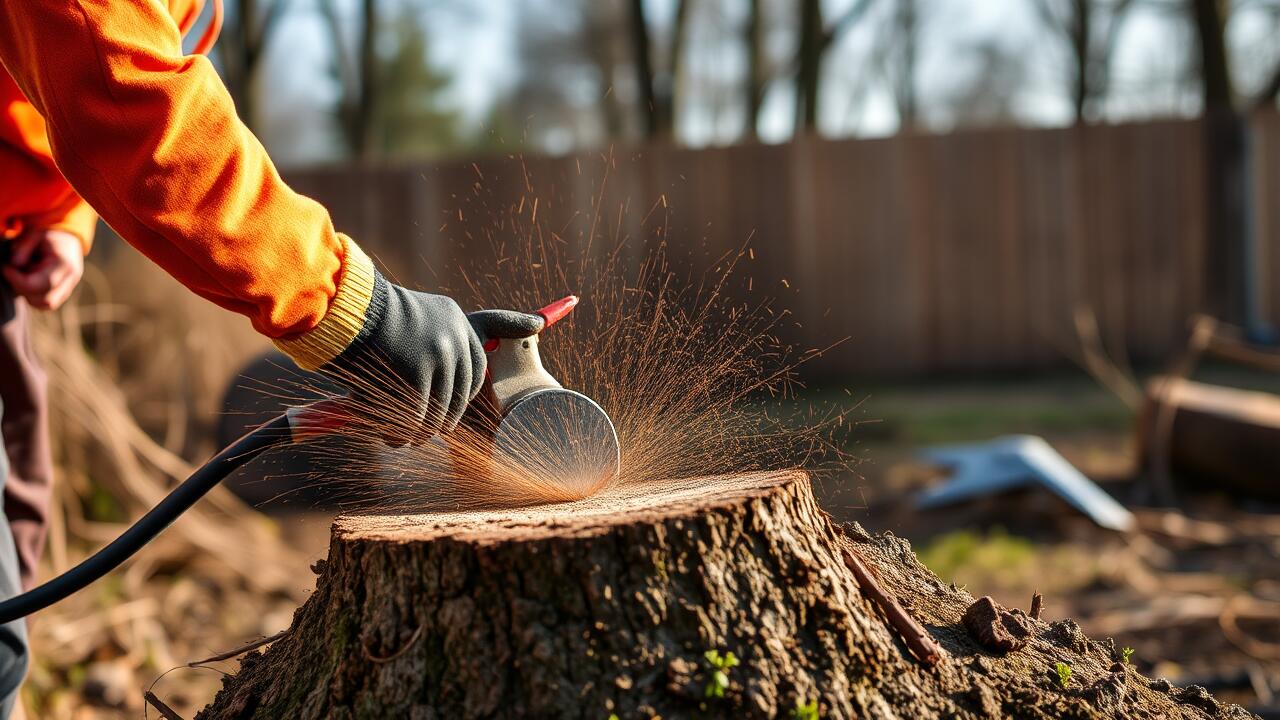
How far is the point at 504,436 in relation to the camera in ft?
5.69

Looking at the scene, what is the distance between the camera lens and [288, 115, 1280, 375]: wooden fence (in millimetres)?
9344

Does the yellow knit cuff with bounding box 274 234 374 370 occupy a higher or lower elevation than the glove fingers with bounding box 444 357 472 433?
higher

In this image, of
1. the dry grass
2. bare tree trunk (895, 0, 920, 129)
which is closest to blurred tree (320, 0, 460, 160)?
bare tree trunk (895, 0, 920, 129)

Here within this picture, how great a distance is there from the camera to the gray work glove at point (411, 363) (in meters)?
1.52

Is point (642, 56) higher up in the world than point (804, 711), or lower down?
higher up

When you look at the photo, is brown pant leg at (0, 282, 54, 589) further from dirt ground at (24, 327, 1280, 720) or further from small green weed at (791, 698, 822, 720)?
small green weed at (791, 698, 822, 720)

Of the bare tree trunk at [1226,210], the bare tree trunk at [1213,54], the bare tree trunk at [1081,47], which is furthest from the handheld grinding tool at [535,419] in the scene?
the bare tree trunk at [1081,47]

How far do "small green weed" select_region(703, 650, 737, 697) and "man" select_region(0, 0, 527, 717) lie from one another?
532mm

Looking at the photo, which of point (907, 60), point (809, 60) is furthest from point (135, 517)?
point (907, 60)

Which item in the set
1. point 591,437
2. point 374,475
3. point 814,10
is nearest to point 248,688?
point 374,475

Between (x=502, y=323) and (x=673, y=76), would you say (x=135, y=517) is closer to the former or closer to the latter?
(x=502, y=323)

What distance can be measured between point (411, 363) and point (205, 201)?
1.10 ft

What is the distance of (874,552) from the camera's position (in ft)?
5.97

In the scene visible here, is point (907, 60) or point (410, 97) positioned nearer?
point (907, 60)
